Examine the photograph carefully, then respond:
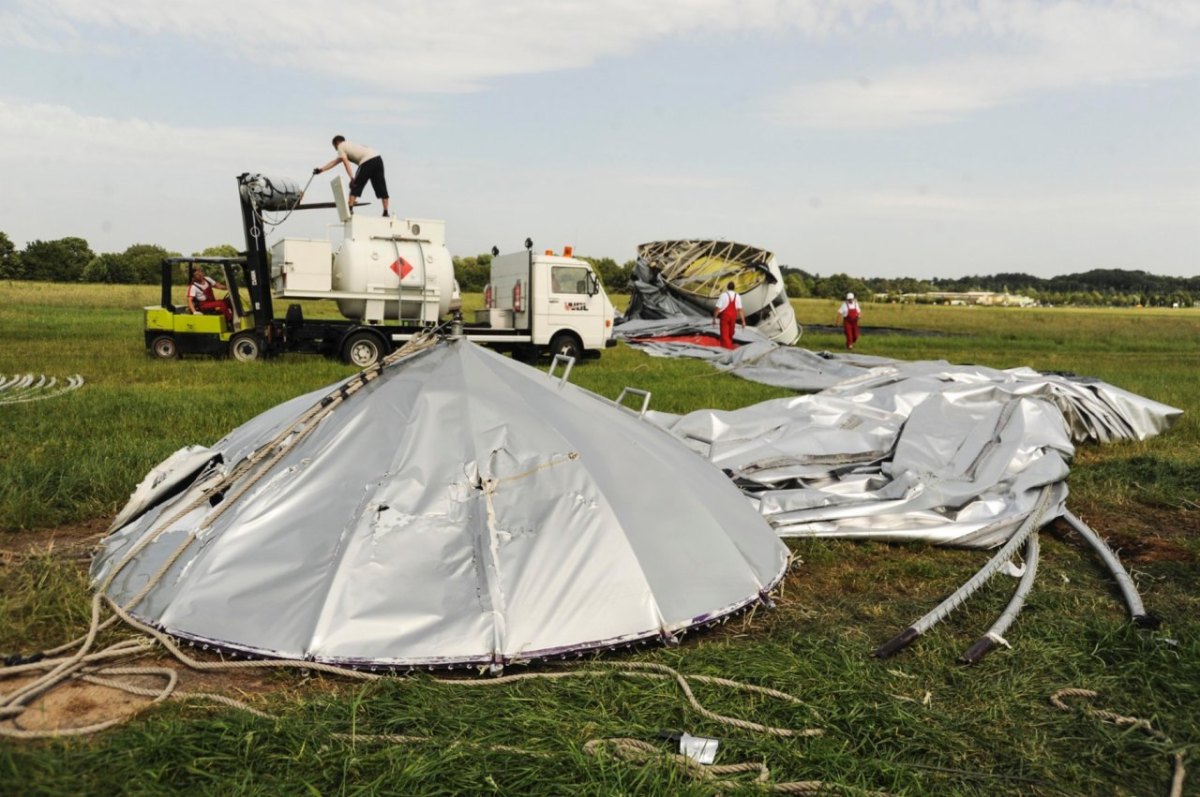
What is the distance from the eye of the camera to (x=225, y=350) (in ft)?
58.0

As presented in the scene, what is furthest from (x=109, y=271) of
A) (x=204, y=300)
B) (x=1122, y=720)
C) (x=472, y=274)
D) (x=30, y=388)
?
(x=1122, y=720)

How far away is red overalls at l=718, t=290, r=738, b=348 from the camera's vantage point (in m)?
23.4

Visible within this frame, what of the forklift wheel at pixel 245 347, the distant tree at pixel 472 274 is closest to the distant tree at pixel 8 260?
the distant tree at pixel 472 274

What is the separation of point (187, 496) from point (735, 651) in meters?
3.20

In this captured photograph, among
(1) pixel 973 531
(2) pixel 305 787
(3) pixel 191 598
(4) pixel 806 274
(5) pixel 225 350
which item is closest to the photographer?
(2) pixel 305 787

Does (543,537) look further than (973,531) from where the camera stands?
No

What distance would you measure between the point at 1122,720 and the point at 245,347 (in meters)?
16.4

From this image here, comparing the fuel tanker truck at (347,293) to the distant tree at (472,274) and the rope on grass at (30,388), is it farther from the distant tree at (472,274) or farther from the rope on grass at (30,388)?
the distant tree at (472,274)

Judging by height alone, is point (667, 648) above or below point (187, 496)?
below

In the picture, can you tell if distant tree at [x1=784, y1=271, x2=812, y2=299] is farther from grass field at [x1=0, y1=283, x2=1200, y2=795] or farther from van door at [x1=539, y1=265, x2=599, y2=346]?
grass field at [x1=0, y1=283, x2=1200, y2=795]

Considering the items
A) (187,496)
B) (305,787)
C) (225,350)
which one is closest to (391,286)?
(225,350)

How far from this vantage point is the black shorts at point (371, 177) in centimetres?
1720

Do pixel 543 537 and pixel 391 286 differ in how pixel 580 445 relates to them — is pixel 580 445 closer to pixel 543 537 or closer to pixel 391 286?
pixel 543 537

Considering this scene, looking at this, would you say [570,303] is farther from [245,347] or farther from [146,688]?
[146,688]
